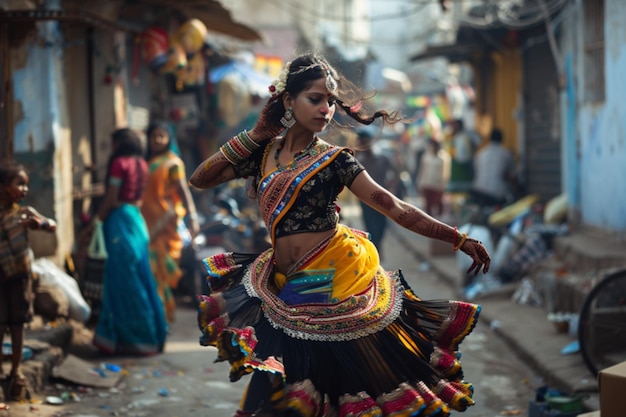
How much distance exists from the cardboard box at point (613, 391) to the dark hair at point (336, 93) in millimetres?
1598

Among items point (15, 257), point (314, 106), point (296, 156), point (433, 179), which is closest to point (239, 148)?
point (296, 156)

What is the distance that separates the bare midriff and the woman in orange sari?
4.85m

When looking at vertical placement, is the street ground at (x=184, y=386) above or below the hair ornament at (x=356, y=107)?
below

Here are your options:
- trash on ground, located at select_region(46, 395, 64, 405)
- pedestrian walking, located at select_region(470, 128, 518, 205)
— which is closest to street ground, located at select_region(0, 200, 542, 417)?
trash on ground, located at select_region(46, 395, 64, 405)

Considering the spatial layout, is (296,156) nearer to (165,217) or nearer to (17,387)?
(17,387)

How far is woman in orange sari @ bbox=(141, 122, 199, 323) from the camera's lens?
9.62 meters

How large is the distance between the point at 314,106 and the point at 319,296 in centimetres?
89

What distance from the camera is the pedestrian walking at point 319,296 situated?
450 cm

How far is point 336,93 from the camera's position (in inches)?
191

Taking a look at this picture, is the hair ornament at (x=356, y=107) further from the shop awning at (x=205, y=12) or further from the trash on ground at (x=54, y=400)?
the shop awning at (x=205, y=12)

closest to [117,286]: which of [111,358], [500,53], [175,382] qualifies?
[111,358]

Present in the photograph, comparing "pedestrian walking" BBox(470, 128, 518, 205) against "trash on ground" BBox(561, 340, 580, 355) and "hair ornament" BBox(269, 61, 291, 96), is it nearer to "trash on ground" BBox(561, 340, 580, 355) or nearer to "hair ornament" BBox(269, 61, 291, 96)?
"trash on ground" BBox(561, 340, 580, 355)

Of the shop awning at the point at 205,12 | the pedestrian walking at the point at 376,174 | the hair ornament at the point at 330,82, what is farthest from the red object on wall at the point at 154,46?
the hair ornament at the point at 330,82

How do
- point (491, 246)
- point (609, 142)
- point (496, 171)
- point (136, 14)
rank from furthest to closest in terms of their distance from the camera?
point (496, 171)
point (491, 246)
point (136, 14)
point (609, 142)
